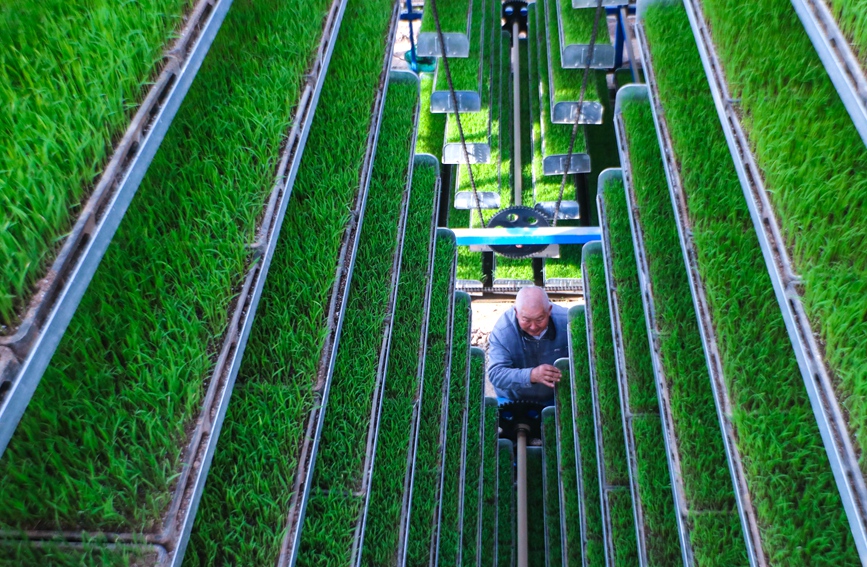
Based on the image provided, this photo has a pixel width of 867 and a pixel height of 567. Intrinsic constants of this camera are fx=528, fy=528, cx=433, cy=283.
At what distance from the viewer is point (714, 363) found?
145 cm

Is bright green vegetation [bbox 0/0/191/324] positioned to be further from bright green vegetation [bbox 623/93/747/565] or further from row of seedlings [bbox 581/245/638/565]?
row of seedlings [bbox 581/245/638/565]

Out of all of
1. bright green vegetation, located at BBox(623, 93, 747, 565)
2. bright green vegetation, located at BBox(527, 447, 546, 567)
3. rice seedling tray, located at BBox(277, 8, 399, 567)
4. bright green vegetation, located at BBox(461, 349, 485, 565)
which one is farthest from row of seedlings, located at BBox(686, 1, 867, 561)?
bright green vegetation, located at BBox(527, 447, 546, 567)

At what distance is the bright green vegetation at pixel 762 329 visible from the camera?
1216 millimetres

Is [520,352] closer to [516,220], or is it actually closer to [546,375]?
[546,375]

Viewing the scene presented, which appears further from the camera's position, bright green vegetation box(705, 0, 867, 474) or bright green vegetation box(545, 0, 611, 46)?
bright green vegetation box(545, 0, 611, 46)

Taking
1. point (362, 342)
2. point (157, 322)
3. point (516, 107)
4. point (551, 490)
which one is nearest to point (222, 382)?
point (157, 322)

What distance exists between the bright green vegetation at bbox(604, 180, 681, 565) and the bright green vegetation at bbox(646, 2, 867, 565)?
600mm

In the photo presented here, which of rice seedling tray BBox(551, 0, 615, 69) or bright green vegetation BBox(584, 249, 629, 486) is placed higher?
rice seedling tray BBox(551, 0, 615, 69)

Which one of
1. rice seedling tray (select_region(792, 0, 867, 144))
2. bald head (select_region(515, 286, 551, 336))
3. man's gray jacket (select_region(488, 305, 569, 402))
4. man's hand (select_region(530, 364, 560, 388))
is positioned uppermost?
bald head (select_region(515, 286, 551, 336))

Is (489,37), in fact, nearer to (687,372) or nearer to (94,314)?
(687,372)

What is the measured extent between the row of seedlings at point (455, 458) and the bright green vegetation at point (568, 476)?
57 cm

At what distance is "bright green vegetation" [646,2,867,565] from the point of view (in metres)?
1.22

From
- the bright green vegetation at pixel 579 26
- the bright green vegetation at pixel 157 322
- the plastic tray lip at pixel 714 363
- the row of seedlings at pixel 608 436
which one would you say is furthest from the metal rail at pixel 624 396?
the bright green vegetation at pixel 579 26

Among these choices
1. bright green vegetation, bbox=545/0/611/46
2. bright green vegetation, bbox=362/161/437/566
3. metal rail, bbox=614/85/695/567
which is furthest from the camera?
bright green vegetation, bbox=545/0/611/46
